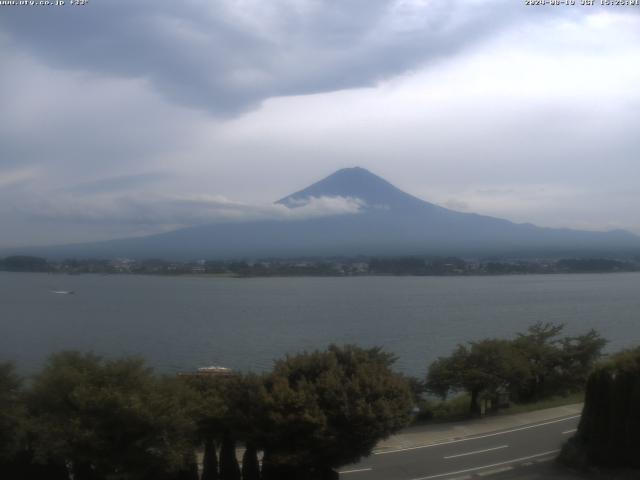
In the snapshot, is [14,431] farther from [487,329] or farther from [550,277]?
[550,277]

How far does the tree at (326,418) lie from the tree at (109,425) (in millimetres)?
1096

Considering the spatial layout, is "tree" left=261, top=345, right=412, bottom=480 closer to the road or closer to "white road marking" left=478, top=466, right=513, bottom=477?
the road

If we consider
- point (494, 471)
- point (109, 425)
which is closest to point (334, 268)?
point (494, 471)

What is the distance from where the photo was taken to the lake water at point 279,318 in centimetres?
3047

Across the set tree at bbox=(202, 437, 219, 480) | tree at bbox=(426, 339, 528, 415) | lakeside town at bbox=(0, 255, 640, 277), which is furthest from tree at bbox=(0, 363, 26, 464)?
lakeside town at bbox=(0, 255, 640, 277)

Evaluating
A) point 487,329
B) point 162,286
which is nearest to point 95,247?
point 162,286

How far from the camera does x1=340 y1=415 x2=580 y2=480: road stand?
Result: 10477 millimetres

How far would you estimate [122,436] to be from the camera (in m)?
8.44

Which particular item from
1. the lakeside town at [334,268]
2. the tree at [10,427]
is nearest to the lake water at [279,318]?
the lakeside town at [334,268]

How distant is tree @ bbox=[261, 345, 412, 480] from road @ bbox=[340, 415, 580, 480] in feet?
5.15

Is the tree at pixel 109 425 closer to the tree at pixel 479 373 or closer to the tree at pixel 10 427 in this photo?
the tree at pixel 10 427

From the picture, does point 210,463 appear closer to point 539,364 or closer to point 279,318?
point 539,364

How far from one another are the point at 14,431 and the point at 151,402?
159cm

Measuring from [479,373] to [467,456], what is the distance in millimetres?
4320
